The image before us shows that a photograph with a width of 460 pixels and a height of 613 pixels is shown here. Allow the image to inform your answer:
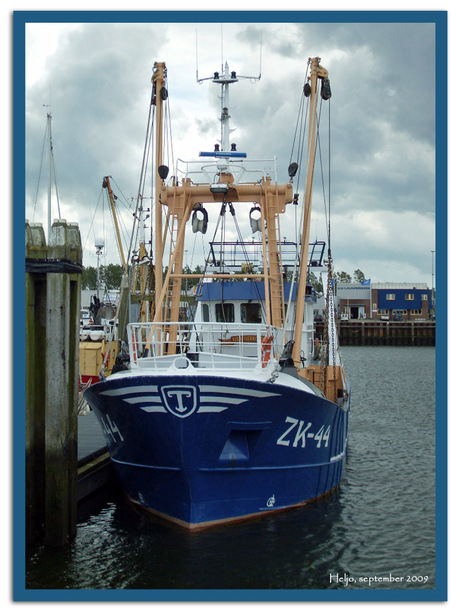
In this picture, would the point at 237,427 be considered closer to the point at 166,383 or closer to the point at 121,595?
the point at 166,383

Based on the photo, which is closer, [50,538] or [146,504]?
[50,538]

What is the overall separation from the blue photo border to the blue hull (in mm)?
2887

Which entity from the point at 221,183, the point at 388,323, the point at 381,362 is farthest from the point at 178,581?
the point at 388,323

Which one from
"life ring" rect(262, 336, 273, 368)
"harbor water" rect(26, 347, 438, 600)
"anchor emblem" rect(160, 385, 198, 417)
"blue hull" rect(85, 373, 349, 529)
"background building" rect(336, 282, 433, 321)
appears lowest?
"harbor water" rect(26, 347, 438, 600)

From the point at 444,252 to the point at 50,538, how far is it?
22.8 ft

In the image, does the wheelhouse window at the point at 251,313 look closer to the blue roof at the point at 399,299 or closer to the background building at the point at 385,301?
the background building at the point at 385,301

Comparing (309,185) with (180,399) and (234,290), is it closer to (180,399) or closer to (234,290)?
(234,290)

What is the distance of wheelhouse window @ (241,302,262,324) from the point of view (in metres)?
15.4

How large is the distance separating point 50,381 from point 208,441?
2.64 metres

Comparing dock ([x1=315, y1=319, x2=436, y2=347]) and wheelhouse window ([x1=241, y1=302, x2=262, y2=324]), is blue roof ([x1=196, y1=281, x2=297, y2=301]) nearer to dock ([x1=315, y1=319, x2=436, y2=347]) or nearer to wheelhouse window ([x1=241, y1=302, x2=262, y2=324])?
wheelhouse window ([x1=241, y1=302, x2=262, y2=324])

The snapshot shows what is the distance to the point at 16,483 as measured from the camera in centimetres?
745

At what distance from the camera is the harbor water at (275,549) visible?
30.2 feet

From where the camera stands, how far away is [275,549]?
1037 centimetres

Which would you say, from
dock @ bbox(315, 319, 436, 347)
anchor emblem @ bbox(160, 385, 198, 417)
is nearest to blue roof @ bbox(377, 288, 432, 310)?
dock @ bbox(315, 319, 436, 347)
